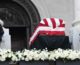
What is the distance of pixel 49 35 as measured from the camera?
276 inches

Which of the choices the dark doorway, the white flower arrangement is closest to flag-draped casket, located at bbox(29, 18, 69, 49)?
the white flower arrangement

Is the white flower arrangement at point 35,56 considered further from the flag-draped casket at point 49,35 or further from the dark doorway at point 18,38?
the dark doorway at point 18,38

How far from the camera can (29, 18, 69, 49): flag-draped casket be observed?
6906 mm

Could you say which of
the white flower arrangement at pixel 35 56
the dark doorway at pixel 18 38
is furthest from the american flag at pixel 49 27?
the dark doorway at pixel 18 38

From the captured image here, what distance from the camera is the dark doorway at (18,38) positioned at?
1330cm

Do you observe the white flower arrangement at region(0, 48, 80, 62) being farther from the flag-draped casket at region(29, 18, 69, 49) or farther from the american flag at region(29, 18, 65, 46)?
the american flag at region(29, 18, 65, 46)

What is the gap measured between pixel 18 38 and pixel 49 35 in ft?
21.6

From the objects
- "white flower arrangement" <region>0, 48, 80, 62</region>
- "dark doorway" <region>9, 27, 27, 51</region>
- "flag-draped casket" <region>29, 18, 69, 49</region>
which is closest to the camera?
"white flower arrangement" <region>0, 48, 80, 62</region>

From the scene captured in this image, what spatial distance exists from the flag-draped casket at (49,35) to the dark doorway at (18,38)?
618 centimetres

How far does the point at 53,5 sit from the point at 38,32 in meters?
5.98

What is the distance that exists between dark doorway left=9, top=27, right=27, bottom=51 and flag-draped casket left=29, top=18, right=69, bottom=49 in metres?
6.18

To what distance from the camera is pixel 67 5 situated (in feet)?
42.5

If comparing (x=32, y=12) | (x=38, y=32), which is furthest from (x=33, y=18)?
(x=38, y=32)

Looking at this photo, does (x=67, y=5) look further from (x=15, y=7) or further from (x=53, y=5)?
(x=15, y=7)
